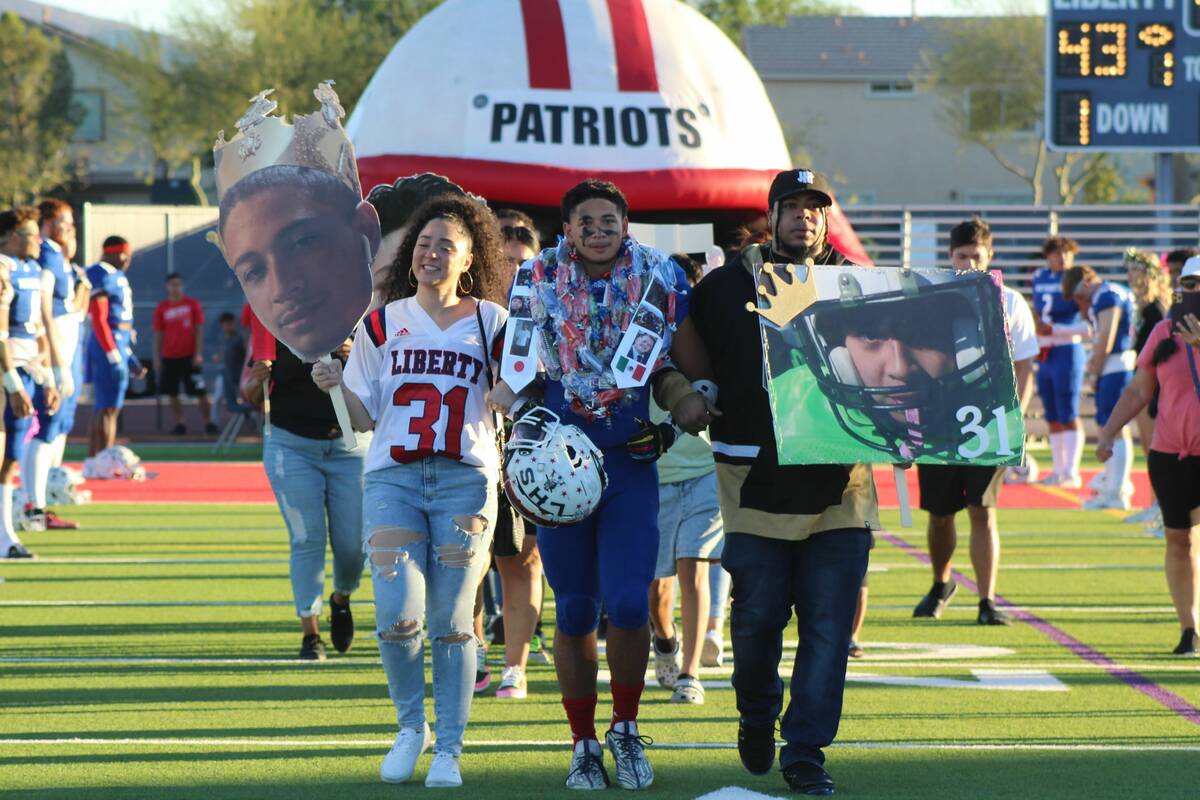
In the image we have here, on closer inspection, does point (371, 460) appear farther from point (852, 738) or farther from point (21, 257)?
point (21, 257)

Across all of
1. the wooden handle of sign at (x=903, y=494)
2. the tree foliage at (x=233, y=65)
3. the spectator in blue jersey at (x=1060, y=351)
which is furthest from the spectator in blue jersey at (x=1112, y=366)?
the tree foliage at (x=233, y=65)

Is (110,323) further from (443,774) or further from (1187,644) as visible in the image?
(443,774)

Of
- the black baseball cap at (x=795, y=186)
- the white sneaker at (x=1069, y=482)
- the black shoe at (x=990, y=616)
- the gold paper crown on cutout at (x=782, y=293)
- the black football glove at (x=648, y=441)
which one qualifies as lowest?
the white sneaker at (x=1069, y=482)

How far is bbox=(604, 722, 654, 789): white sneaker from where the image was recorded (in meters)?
6.25

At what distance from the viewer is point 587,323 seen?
6293mm

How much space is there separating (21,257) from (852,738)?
739 centimetres

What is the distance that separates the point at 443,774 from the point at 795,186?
2292mm

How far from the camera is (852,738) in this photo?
7.14 meters

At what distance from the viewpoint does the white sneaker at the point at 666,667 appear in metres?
8.24

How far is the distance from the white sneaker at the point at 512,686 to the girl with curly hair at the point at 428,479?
4.89ft

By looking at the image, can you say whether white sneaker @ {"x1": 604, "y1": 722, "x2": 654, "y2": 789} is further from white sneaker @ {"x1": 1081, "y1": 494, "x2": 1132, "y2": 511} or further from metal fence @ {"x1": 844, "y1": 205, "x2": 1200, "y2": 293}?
metal fence @ {"x1": 844, "y1": 205, "x2": 1200, "y2": 293}

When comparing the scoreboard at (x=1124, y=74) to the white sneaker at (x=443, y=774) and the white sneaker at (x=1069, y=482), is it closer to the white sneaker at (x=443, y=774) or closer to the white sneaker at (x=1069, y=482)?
the white sneaker at (x=1069, y=482)

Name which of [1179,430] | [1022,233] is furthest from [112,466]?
[1022,233]

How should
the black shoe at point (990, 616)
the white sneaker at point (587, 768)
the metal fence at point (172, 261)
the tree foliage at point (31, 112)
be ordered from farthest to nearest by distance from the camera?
the tree foliage at point (31, 112)
the metal fence at point (172, 261)
the black shoe at point (990, 616)
the white sneaker at point (587, 768)
